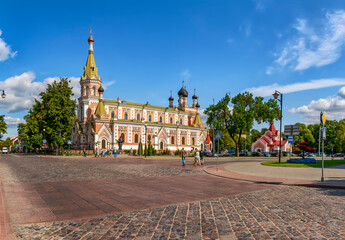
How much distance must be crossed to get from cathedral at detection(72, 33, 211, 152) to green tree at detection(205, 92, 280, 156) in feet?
55.0

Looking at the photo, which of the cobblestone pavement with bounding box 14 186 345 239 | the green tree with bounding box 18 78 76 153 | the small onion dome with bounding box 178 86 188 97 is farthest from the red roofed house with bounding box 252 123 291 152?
the cobblestone pavement with bounding box 14 186 345 239

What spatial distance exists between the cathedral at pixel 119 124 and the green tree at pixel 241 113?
16769 millimetres

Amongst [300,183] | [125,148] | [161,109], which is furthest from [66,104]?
[300,183]

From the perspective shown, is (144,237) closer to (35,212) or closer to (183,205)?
(183,205)

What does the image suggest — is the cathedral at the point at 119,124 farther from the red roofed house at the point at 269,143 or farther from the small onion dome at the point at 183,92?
the red roofed house at the point at 269,143

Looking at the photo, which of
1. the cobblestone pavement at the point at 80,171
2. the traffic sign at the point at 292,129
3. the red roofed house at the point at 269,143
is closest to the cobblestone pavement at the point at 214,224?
the cobblestone pavement at the point at 80,171

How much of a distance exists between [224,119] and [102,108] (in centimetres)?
3081

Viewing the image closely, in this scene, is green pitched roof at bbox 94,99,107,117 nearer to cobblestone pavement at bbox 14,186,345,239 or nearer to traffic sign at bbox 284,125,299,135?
traffic sign at bbox 284,125,299,135

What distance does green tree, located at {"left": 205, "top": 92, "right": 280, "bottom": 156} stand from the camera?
5491 centimetres

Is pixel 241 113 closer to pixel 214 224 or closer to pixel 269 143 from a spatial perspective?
pixel 269 143

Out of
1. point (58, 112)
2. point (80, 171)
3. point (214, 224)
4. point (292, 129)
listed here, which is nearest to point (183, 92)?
point (58, 112)

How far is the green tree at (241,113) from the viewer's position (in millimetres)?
54906

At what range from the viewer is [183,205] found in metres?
8.48

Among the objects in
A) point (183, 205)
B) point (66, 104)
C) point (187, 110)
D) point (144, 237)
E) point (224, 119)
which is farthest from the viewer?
point (187, 110)
